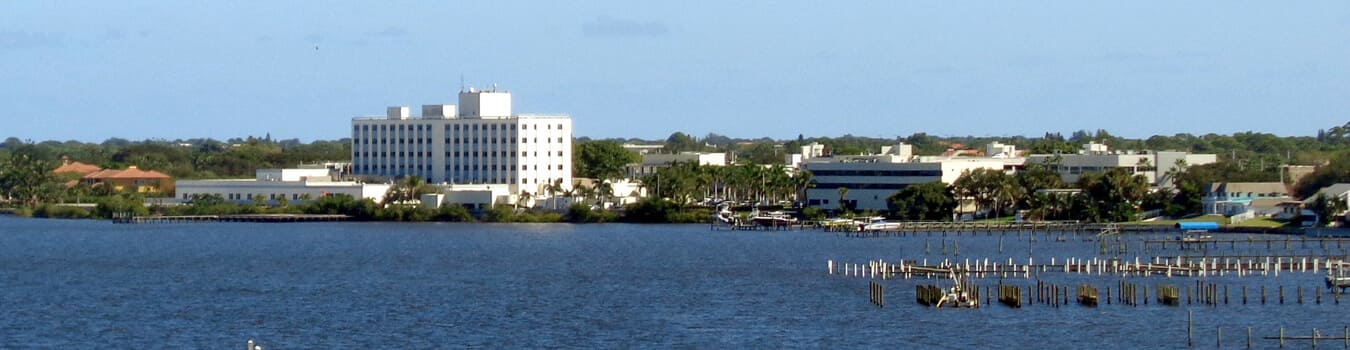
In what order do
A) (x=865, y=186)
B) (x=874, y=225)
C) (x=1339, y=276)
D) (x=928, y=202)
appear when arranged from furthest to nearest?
(x=865, y=186), (x=928, y=202), (x=874, y=225), (x=1339, y=276)

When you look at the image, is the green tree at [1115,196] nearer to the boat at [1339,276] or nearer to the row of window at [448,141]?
the row of window at [448,141]

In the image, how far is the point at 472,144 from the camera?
178375 millimetres

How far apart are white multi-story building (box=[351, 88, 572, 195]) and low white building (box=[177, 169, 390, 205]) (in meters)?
5.13

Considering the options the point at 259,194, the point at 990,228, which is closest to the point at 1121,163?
the point at 990,228

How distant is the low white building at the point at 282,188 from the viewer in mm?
174875

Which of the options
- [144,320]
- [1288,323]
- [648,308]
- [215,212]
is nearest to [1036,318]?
[1288,323]

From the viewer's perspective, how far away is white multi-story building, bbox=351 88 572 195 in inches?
6944

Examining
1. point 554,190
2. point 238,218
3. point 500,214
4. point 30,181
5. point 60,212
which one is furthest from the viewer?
point 30,181

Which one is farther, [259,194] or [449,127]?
[449,127]

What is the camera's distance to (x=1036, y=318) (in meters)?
75.1

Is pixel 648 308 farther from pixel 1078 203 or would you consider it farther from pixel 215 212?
pixel 215 212

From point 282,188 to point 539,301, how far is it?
96.1 meters

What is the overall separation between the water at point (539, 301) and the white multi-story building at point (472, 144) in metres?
41.4

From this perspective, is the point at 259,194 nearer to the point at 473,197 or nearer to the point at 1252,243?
the point at 473,197
